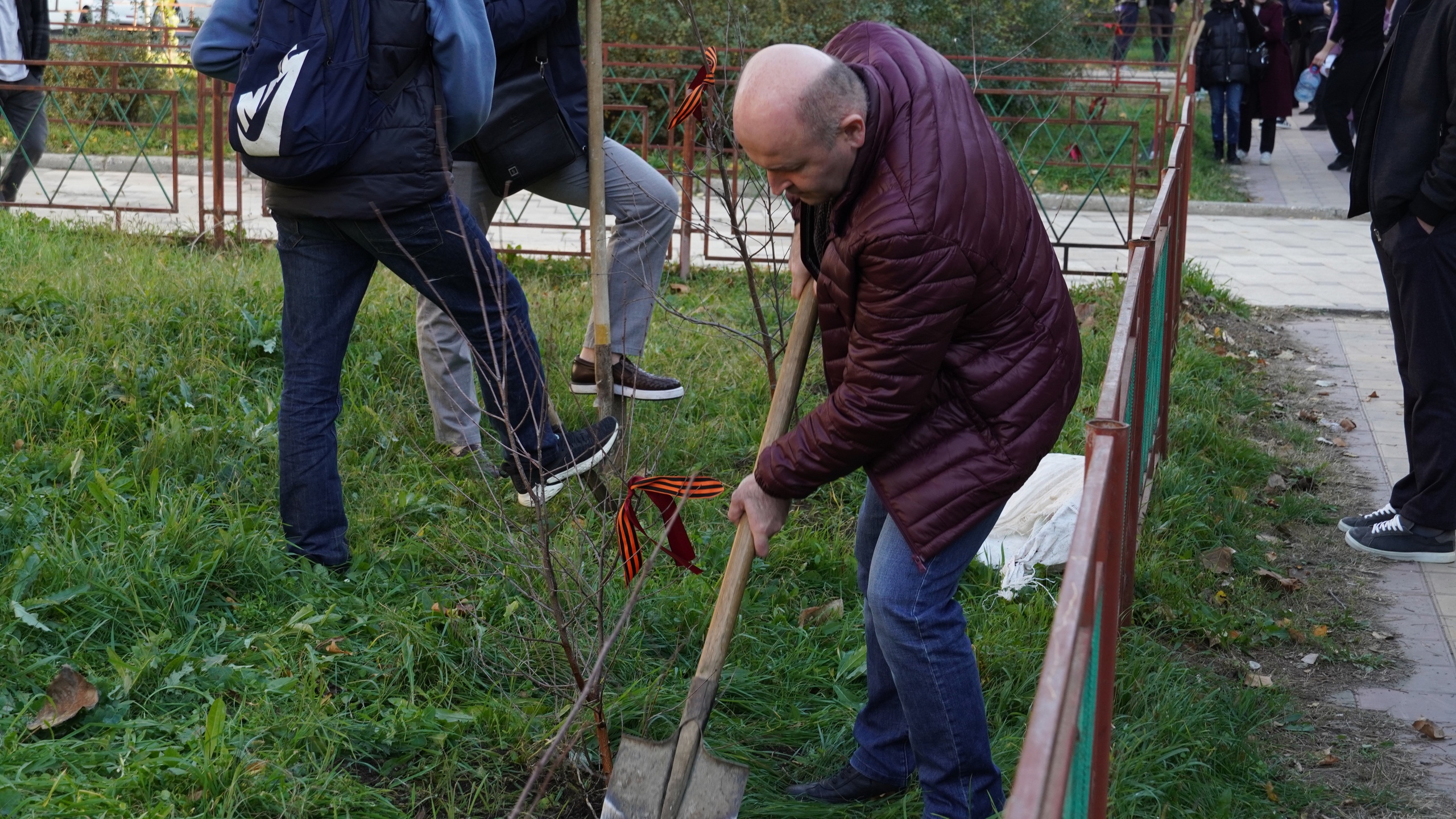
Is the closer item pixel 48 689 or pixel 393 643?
pixel 48 689

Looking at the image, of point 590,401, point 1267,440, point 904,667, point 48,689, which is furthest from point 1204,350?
point 48,689

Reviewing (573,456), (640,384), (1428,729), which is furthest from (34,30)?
(1428,729)

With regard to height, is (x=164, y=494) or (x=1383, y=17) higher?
(x=1383, y=17)

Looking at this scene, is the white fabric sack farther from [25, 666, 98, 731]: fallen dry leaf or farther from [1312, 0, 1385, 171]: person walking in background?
[25, 666, 98, 731]: fallen dry leaf

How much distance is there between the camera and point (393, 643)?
327 cm

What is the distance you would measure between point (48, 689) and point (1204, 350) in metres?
5.29

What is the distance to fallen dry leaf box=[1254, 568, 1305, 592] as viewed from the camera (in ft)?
13.9

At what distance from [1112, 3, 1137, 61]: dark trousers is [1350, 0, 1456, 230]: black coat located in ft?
46.1

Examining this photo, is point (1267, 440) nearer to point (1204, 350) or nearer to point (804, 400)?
point (1204, 350)

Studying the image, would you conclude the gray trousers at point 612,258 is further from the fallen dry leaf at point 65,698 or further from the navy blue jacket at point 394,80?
the fallen dry leaf at point 65,698

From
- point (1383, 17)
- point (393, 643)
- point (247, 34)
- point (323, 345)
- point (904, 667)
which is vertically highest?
point (1383, 17)

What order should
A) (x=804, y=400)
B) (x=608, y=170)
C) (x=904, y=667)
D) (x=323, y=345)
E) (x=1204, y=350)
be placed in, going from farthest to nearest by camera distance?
(x=1204, y=350)
(x=804, y=400)
(x=608, y=170)
(x=323, y=345)
(x=904, y=667)

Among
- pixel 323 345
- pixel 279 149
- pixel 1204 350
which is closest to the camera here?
pixel 279 149

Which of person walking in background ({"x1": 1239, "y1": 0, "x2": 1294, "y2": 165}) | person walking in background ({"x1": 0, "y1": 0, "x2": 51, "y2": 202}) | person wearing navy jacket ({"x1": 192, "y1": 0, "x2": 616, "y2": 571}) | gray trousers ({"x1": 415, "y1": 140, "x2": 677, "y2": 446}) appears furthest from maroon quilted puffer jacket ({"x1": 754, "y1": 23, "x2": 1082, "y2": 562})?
person walking in background ({"x1": 1239, "y1": 0, "x2": 1294, "y2": 165})
